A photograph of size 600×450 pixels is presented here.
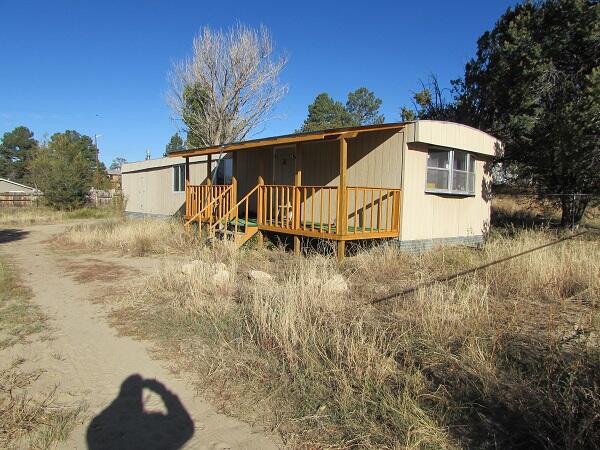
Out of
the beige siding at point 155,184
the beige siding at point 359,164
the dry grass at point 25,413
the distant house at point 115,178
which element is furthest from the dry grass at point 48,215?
the dry grass at point 25,413

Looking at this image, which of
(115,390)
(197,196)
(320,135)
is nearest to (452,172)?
(320,135)

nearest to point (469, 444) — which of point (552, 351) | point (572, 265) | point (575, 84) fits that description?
point (552, 351)

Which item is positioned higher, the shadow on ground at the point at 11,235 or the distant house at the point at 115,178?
the distant house at the point at 115,178

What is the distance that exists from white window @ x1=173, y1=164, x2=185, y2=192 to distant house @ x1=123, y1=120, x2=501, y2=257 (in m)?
4.06

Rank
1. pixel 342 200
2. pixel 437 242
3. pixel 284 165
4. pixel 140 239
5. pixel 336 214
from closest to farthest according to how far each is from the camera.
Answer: pixel 342 200
pixel 336 214
pixel 437 242
pixel 140 239
pixel 284 165

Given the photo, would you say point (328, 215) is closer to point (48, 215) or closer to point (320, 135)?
point (320, 135)

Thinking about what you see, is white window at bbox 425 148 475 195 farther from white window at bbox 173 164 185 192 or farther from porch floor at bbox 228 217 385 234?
white window at bbox 173 164 185 192

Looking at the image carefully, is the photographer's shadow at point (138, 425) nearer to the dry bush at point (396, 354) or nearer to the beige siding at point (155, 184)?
the dry bush at point (396, 354)

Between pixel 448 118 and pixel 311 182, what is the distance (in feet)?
29.2

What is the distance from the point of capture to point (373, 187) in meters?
9.91

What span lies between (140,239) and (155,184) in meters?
8.45

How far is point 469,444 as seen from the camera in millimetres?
2707

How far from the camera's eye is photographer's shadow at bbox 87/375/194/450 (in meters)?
2.87

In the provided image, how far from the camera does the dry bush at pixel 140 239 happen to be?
437 inches
